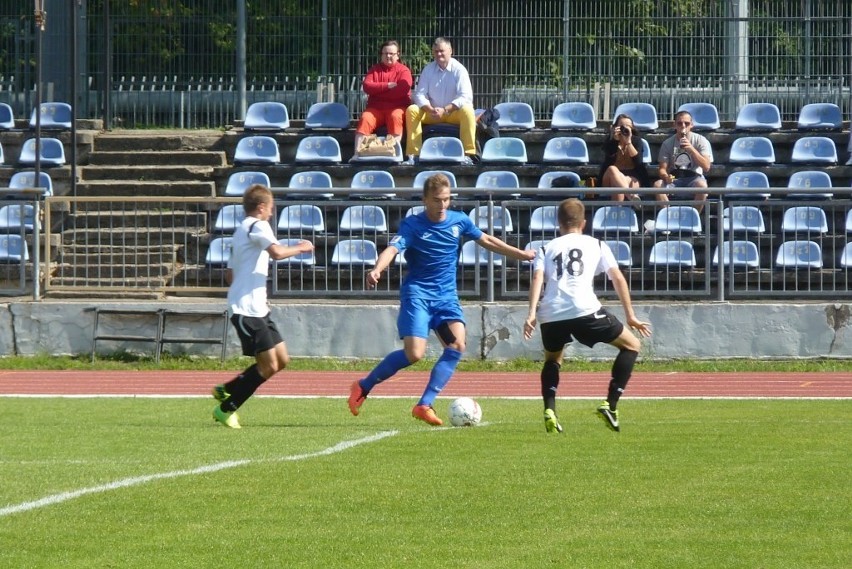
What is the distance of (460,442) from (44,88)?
54.1 ft

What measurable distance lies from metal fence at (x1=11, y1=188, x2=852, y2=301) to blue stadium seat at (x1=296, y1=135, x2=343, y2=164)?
2975 mm

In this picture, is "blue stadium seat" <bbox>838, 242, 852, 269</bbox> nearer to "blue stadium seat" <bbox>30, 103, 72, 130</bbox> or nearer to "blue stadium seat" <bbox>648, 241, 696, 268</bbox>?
"blue stadium seat" <bbox>648, 241, 696, 268</bbox>

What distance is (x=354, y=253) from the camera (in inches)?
701

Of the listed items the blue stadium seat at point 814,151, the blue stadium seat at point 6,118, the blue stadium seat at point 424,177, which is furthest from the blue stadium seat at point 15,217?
the blue stadium seat at point 814,151

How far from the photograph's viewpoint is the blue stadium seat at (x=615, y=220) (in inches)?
683

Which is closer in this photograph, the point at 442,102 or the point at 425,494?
the point at 425,494

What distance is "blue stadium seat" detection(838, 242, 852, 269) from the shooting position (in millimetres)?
17281

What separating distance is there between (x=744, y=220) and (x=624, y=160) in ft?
6.63

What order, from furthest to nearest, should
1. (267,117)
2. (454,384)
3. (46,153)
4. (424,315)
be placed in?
(267,117)
(46,153)
(454,384)
(424,315)

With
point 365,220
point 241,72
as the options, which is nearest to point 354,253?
point 365,220

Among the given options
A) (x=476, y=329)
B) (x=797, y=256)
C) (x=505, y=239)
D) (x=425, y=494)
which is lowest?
(x=425, y=494)

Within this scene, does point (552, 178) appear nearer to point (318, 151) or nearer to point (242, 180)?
point (318, 151)

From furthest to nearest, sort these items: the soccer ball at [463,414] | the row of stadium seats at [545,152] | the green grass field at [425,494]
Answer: the row of stadium seats at [545,152] < the soccer ball at [463,414] < the green grass field at [425,494]

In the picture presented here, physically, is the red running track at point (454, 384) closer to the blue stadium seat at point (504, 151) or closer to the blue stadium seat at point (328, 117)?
the blue stadium seat at point (504, 151)
